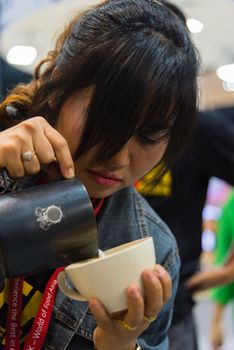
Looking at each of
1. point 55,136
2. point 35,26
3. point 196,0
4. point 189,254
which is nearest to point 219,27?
point 196,0

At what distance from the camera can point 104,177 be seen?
788 millimetres

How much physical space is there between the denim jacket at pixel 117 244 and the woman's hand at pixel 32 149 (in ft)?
0.87

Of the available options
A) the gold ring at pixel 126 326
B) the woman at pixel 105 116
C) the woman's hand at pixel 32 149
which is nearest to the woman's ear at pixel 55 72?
the woman at pixel 105 116

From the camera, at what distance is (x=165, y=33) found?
79 cm

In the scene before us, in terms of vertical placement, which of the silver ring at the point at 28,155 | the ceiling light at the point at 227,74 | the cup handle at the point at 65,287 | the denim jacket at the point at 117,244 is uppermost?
the silver ring at the point at 28,155

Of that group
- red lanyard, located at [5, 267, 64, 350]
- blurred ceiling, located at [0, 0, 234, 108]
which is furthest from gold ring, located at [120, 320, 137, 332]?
blurred ceiling, located at [0, 0, 234, 108]

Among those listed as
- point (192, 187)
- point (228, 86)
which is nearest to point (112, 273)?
point (192, 187)

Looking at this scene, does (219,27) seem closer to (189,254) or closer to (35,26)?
(35,26)

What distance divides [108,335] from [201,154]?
88cm

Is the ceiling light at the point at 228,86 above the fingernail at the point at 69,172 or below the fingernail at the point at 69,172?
below

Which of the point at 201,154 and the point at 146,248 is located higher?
the point at 146,248

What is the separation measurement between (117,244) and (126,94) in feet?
1.05

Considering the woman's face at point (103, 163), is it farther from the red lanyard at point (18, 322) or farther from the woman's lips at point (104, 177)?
the red lanyard at point (18, 322)

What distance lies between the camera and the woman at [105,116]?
66 cm
